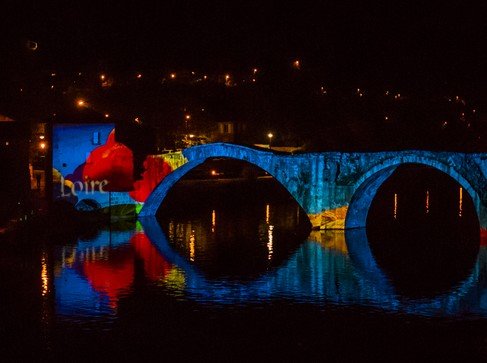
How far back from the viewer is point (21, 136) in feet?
133

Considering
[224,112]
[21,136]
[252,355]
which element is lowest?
[252,355]

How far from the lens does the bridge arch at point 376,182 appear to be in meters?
32.6

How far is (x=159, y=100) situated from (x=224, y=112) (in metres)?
9.86

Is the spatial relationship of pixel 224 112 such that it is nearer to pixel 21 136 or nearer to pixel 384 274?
pixel 21 136

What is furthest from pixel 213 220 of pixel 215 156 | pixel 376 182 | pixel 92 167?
pixel 376 182

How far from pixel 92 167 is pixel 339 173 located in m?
14.9

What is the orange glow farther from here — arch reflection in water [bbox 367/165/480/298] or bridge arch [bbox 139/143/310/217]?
arch reflection in water [bbox 367/165/480/298]

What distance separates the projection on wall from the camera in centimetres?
→ 4228

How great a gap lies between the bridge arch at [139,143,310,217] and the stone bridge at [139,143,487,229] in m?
0.05

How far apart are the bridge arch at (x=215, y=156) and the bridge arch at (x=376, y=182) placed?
9.51 feet

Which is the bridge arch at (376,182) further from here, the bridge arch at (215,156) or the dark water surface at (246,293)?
the bridge arch at (215,156)

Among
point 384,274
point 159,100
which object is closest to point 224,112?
point 159,100

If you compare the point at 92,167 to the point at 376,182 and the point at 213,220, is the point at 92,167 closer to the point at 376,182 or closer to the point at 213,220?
the point at 213,220

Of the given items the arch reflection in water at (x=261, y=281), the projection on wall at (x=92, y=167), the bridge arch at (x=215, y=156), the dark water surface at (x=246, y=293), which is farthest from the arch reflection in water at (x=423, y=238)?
the projection on wall at (x=92, y=167)
